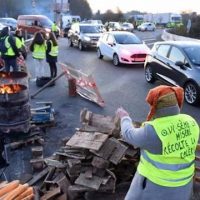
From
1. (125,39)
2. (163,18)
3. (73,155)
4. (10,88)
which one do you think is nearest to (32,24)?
(125,39)

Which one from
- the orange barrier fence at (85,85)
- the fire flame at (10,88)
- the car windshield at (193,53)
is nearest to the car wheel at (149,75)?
the car windshield at (193,53)

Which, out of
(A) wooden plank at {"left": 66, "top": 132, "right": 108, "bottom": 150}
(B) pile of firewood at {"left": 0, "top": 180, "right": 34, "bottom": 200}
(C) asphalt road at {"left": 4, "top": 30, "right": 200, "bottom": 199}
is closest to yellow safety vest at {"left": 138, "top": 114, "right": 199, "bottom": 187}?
(A) wooden plank at {"left": 66, "top": 132, "right": 108, "bottom": 150}

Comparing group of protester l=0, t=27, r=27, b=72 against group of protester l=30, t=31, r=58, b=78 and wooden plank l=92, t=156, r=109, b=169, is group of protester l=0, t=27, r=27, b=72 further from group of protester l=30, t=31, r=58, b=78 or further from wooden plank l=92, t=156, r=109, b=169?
wooden plank l=92, t=156, r=109, b=169

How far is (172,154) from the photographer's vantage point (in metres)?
3.62

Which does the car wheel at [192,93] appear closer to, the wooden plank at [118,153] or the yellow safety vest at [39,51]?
the yellow safety vest at [39,51]

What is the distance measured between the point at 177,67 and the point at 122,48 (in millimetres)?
6609

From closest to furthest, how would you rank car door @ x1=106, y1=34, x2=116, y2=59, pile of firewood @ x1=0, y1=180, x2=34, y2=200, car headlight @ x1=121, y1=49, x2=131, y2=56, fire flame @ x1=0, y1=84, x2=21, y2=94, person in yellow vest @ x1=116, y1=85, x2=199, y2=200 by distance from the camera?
1. person in yellow vest @ x1=116, y1=85, x2=199, y2=200
2. pile of firewood @ x1=0, y1=180, x2=34, y2=200
3. fire flame @ x1=0, y1=84, x2=21, y2=94
4. car headlight @ x1=121, y1=49, x2=131, y2=56
5. car door @ x1=106, y1=34, x2=116, y2=59

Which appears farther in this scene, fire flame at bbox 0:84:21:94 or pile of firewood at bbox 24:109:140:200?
fire flame at bbox 0:84:21:94

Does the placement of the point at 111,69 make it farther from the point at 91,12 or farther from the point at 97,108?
the point at 91,12

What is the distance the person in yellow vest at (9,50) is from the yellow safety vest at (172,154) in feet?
34.6

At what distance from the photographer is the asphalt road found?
26.8ft

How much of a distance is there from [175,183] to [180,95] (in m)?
0.84

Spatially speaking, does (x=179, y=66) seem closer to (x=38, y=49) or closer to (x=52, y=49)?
(x=52, y=49)

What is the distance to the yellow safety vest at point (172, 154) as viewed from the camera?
3.62 metres
